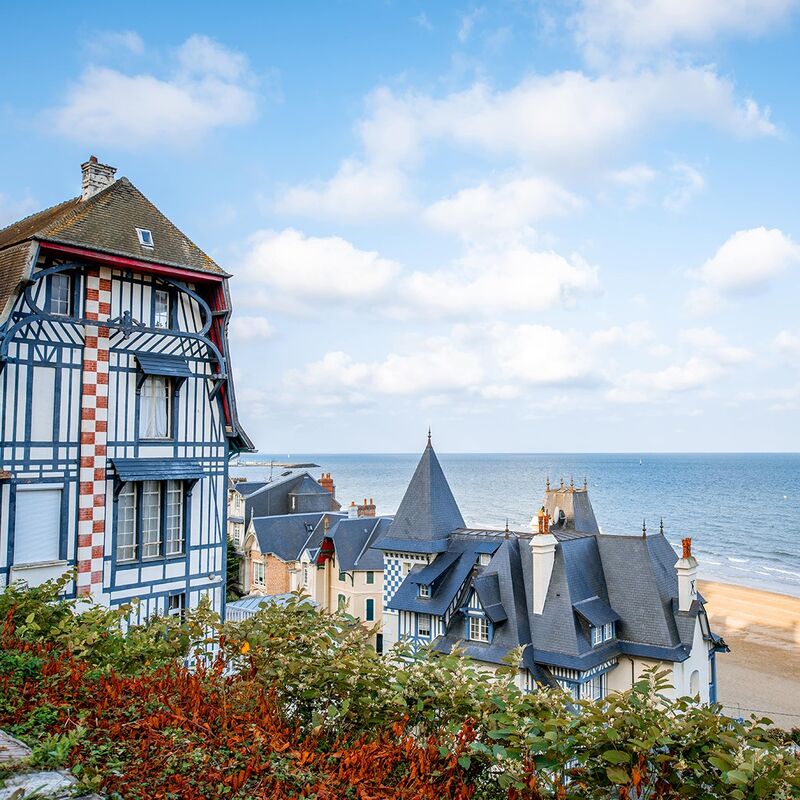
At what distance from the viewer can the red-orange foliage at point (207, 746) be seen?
11.1ft

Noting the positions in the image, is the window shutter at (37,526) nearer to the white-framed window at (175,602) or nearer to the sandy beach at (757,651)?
the white-framed window at (175,602)

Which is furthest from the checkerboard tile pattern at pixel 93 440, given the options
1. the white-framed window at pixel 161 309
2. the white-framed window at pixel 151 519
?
the white-framed window at pixel 161 309

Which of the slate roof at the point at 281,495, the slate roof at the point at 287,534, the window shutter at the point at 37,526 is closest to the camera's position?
the window shutter at the point at 37,526

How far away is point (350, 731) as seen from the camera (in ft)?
14.3

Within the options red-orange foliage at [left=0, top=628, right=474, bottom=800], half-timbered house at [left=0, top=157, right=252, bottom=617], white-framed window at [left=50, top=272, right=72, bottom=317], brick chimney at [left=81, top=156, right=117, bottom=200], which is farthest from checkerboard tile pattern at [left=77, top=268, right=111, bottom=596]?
red-orange foliage at [left=0, top=628, right=474, bottom=800]

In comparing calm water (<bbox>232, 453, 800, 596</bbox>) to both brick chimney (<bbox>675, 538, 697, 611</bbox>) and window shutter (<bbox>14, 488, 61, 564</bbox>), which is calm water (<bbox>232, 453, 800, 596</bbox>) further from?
window shutter (<bbox>14, 488, 61, 564</bbox>)

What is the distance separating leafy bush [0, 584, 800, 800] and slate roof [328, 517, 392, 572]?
2294cm

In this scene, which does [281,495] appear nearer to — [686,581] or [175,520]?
[175,520]

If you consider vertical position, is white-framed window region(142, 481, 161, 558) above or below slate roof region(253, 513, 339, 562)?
above

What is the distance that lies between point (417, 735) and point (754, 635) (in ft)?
116

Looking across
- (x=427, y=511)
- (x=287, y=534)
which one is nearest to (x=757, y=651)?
(x=427, y=511)

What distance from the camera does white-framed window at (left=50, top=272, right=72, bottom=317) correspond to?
1209cm

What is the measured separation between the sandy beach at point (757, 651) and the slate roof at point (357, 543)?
13484 mm

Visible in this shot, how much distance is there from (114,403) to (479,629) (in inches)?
420
